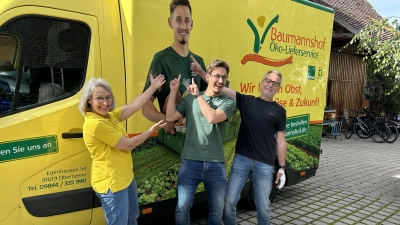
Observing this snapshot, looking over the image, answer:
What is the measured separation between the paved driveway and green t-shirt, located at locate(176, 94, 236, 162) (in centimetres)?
159

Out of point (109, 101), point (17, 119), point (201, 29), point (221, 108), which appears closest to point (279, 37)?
point (201, 29)

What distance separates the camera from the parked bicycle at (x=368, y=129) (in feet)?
41.3

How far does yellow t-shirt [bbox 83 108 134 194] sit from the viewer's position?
243 centimetres

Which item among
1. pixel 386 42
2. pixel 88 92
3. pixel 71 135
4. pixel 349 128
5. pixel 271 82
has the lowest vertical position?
pixel 349 128

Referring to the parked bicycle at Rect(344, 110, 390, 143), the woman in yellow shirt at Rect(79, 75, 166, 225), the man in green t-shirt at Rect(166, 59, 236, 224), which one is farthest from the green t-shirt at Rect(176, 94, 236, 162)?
the parked bicycle at Rect(344, 110, 390, 143)

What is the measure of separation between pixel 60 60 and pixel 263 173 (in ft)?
6.77

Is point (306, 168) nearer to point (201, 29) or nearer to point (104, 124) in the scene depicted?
point (201, 29)

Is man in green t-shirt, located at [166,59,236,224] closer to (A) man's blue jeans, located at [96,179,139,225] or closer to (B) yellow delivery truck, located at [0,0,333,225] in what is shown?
(B) yellow delivery truck, located at [0,0,333,225]

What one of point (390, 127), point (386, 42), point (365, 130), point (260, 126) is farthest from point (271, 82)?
point (390, 127)

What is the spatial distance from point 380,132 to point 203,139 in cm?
1158

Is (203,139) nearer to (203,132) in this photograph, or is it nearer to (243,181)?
(203,132)

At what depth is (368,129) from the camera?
12797 mm

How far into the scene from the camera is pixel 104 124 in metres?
2.44

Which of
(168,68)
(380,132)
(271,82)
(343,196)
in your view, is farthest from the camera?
(380,132)
